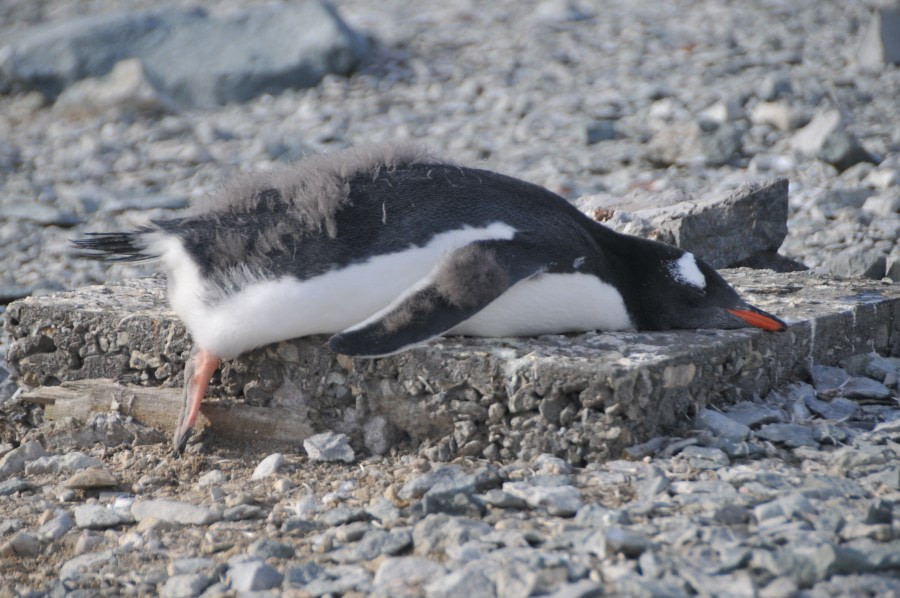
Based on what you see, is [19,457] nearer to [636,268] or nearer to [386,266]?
[386,266]

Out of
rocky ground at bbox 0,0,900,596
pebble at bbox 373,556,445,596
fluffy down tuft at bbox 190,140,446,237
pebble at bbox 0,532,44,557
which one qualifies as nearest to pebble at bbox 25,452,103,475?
rocky ground at bbox 0,0,900,596

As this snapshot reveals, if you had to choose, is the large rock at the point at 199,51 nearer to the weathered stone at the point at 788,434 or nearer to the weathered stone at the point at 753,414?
the weathered stone at the point at 753,414

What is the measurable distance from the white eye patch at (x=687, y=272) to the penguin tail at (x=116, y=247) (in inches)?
58.1

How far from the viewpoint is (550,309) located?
291 cm

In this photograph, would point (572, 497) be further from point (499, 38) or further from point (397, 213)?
point (499, 38)

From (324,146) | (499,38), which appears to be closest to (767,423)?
(324,146)

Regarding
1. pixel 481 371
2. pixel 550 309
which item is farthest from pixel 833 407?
pixel 481 371

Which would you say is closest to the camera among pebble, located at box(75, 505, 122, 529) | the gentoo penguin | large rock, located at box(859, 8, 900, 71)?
pebble, located at box(75, 505, 122, 529)

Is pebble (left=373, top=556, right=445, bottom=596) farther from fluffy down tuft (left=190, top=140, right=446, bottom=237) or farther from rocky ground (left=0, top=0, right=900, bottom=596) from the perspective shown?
fluffy down tuft (left=190, top=140, right=446, bottom=237)

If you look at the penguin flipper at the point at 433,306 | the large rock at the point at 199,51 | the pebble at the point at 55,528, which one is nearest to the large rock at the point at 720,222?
the penguin flipper at the point at 433,306

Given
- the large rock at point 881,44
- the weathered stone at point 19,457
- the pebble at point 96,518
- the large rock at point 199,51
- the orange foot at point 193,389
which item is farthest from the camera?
the large rock at point 199,51

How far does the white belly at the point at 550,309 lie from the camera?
2859 mm

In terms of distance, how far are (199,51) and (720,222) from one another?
5472mm

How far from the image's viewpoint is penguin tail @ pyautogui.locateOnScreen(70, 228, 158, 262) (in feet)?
9.38
